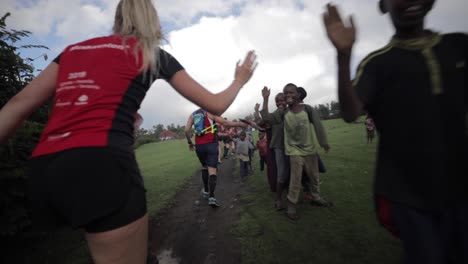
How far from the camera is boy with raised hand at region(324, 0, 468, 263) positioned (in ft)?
4.23

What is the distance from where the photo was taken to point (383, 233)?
3.38 metres

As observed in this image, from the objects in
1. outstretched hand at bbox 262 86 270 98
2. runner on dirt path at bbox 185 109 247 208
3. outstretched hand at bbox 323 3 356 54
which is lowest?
runner on dirt path at bbox 185 109 247 208

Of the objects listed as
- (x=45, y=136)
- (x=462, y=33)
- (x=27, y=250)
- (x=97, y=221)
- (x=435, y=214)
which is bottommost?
(x=27, y=250)

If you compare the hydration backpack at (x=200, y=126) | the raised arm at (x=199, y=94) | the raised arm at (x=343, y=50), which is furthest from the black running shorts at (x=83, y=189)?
the hydration backpack at (x=200, y=126)

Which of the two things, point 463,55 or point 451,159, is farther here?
point 463,55

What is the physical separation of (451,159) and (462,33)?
0.78 m

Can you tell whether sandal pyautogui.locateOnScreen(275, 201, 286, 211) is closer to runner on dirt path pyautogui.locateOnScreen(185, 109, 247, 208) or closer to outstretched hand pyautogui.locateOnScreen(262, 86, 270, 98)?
runner on dirt path pyautogui.locateOnScreen(185, 109, 247, 208)

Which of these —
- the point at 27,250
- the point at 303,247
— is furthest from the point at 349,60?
the point at 27,250

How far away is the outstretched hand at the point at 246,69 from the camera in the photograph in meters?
1.70

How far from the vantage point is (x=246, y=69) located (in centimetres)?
173

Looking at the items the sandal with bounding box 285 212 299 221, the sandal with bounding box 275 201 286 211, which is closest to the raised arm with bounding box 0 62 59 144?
the sandal with bounding box 285 212 299 221

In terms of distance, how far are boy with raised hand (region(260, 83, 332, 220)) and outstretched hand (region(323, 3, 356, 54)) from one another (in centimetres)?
310

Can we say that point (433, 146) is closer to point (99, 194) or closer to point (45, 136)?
point (99, 194)

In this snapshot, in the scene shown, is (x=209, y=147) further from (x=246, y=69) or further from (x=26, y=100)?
(x=26, y=100)
